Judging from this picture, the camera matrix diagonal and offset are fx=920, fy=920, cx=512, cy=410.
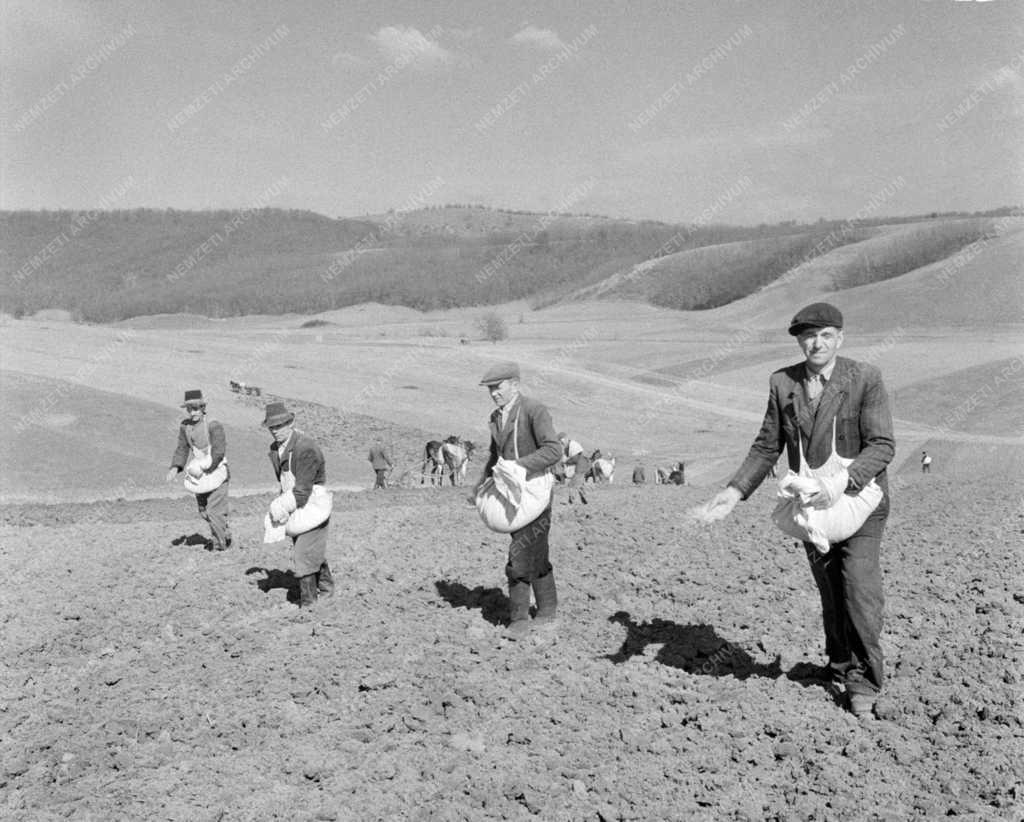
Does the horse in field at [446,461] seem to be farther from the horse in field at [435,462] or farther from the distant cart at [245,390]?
the distant cart at [245,390]

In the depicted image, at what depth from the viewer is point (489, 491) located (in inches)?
268

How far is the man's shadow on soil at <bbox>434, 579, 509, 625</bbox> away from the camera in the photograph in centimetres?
761

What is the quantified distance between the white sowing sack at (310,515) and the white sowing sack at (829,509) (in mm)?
4091

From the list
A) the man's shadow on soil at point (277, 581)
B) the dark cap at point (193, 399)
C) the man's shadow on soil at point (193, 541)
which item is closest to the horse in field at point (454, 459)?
the man's shadow on soil at point (193, 541)

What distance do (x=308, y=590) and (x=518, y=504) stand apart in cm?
238

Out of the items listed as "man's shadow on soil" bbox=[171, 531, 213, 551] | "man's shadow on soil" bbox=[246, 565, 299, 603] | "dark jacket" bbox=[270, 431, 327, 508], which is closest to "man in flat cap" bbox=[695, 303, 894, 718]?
"dark jacket" bbox=[270, 431, 327, 508]

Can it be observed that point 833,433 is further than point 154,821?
Yes

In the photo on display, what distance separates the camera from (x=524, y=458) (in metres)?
6.53

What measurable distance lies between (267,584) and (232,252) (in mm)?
173699

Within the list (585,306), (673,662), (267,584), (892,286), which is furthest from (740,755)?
(585,306)

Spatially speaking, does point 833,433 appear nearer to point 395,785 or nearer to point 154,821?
point 395,785

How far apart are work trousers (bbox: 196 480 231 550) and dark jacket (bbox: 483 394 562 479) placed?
466cm

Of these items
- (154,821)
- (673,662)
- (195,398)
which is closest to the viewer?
(154,821)

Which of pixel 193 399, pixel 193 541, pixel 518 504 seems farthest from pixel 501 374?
pixel 193 541
